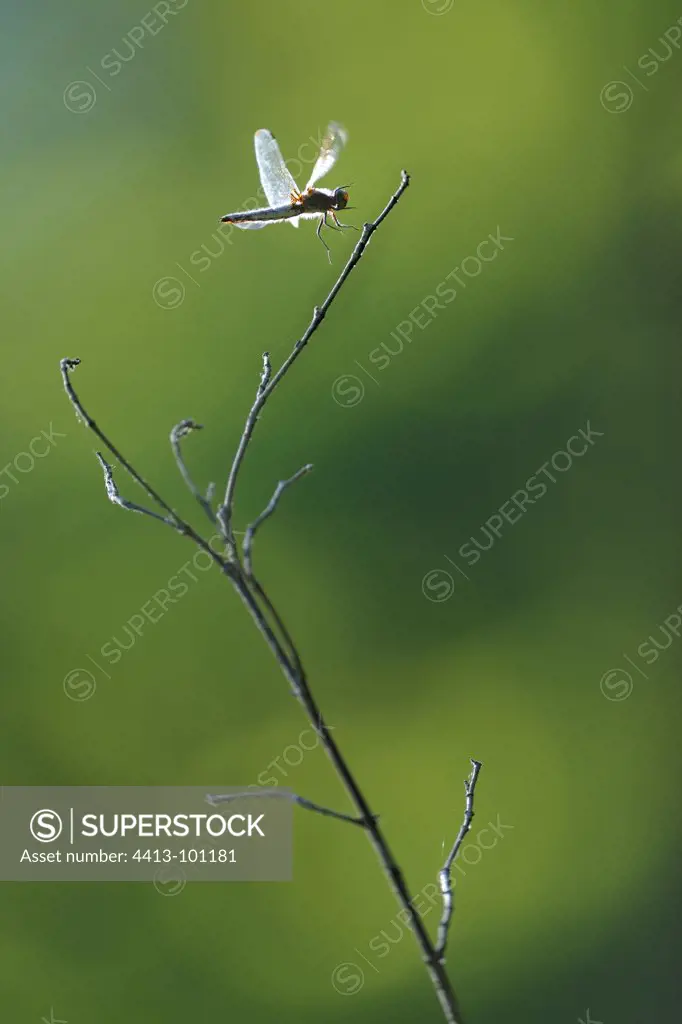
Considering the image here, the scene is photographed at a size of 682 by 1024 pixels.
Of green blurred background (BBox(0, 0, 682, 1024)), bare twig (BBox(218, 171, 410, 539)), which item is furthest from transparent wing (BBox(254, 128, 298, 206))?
green blurred background (BBox(0, 0, 682, 1024))

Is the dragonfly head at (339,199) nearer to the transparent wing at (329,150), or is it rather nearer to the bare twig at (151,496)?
the transparent wing at (329,150)

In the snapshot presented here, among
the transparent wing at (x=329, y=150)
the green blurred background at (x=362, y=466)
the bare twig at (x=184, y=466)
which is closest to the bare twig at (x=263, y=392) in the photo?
the bare twig at (x=184, y=466)

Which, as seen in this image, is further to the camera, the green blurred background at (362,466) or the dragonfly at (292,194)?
the green blurred background at (362,466)

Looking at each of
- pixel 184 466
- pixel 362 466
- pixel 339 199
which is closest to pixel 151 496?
pixel 184 466

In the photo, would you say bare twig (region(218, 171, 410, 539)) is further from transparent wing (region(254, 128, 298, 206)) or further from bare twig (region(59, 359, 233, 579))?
transparent wing (region(254, 128, 298, 206))

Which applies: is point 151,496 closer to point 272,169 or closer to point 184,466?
point 184,466

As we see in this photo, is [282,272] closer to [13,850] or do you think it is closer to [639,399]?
[639,399]
